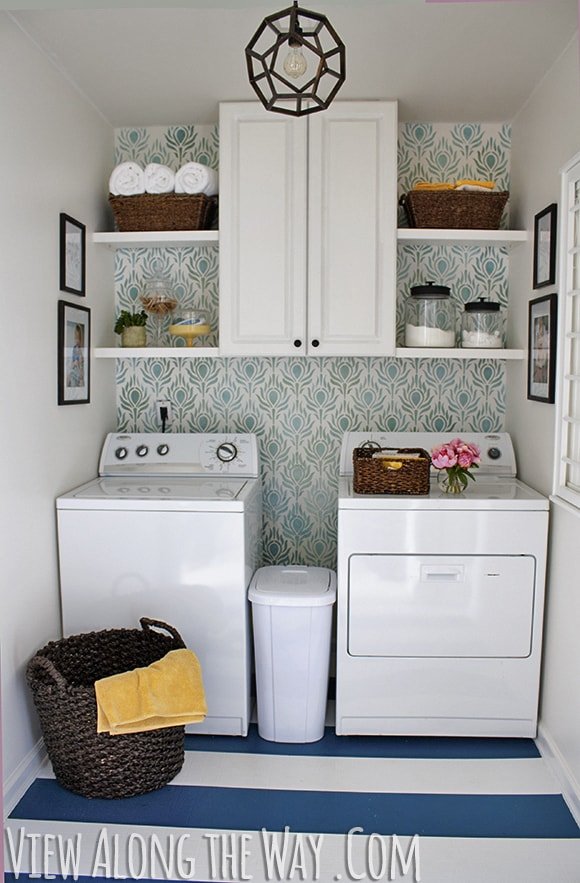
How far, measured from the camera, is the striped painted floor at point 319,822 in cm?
216

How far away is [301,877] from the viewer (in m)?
2.13

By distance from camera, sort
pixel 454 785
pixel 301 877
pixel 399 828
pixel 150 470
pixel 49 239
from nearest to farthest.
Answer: pixel 301 877, pixel 399 828, pixel 454 785, pixel 49 239, pixel 150 470

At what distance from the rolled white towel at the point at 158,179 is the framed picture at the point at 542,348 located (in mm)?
1489

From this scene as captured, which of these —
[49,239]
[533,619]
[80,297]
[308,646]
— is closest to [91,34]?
[49,239]

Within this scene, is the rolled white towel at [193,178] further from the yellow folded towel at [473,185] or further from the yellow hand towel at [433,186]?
the yellow folded towel at [473,185]

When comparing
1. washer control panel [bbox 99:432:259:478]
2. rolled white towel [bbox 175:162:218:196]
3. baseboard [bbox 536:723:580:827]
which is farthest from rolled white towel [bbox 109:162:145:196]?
baseboard [bbox 536:723:580:827]

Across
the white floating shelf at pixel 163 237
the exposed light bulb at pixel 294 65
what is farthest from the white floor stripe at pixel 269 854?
the white floating shelf at pixel 163 237

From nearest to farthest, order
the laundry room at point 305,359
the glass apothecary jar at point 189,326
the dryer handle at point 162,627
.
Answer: the laundry room at point 305,359 → the dryer handle at point 162,627 → the glass apothecary jar at point 189,326

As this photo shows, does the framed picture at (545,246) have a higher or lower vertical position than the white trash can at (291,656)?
higher

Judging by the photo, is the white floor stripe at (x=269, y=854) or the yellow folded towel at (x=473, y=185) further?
the yellow folded towel at (x=473, y=185)

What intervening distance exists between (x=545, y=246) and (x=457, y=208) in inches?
17.2

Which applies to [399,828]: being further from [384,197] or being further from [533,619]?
[384,197]

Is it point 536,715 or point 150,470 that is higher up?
point 150,470

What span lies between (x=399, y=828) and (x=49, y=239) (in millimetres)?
2195
